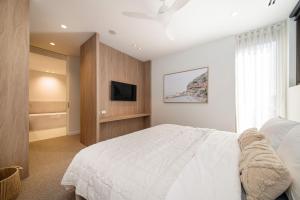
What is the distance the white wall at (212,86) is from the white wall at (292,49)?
833 millimetres

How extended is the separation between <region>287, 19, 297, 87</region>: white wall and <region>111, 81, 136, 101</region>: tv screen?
11.6 ft

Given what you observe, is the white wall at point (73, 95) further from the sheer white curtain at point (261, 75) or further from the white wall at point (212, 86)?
the sheer white curtain at point (261, 75)

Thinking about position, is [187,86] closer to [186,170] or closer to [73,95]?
[186,170]

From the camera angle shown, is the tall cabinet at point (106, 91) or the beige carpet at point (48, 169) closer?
the beige carpet at point (48, 169)

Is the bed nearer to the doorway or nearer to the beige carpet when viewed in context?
the beige carpet

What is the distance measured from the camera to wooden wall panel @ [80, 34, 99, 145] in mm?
2785

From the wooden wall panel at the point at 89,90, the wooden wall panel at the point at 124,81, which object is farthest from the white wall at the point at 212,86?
the wooden wall panel at the point at 89,90

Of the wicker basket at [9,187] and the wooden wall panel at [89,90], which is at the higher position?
the wooden wall panel at [89,90]

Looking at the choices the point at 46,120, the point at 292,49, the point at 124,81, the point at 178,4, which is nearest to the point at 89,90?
the point at 124,81

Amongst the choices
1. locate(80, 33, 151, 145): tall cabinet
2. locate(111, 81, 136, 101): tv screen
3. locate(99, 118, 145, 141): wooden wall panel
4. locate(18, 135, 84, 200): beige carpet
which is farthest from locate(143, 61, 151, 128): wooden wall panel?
locate(18, 135, 84, 200): beige carpet

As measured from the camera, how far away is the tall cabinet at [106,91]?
2816 mm

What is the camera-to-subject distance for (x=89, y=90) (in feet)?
9.82

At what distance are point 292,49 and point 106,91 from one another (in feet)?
12.5

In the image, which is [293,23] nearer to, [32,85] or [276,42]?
[276,42]
